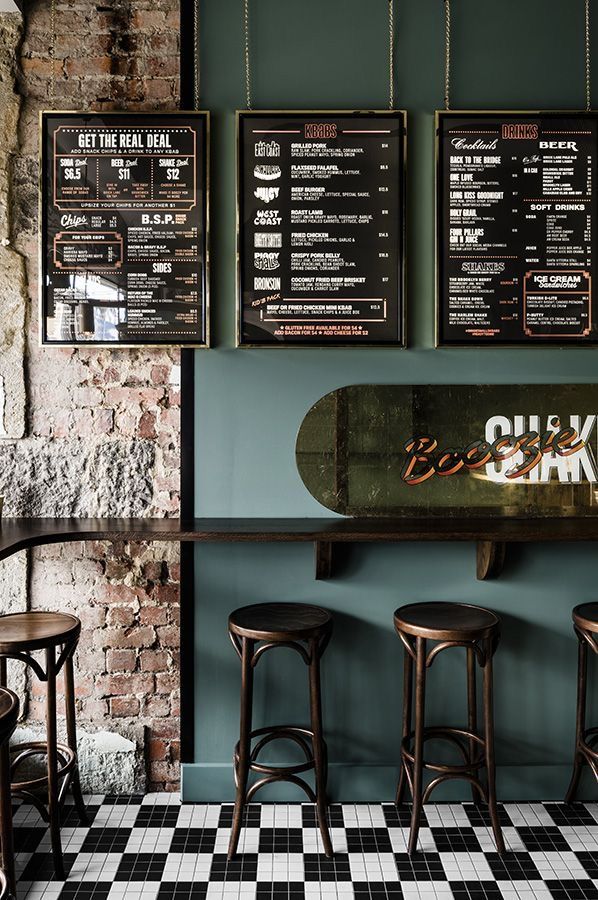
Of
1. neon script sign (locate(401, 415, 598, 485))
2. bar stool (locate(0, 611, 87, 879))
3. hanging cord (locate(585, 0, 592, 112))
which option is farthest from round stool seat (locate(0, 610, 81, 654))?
hanging cord (locate(585, 0, 592, 112))

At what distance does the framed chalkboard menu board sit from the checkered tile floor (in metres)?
1.93

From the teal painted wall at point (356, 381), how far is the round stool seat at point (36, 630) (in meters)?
0.60

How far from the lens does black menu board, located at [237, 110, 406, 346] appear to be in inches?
116

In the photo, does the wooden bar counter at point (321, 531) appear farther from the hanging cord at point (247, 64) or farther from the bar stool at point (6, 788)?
the hanging cord at point (247, 64)

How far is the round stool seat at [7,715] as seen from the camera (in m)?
1.89

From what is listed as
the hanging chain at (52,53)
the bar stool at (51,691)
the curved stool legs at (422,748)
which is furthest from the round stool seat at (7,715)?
the hanging chain at (52,53)

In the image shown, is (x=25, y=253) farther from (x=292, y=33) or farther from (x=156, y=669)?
(x=156, y=669)

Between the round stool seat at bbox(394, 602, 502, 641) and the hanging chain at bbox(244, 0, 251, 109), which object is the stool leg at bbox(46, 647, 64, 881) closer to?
the round stool seat at bbox(394, 602, 502, 641)

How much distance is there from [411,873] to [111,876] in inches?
41.4

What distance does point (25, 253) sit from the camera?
3.03 metres

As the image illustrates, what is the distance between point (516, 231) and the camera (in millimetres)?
2969

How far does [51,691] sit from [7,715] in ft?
2.03

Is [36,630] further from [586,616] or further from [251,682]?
[586,616]

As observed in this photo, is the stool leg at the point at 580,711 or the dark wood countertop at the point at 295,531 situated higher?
the dark wood countertop at the point at 295,531
